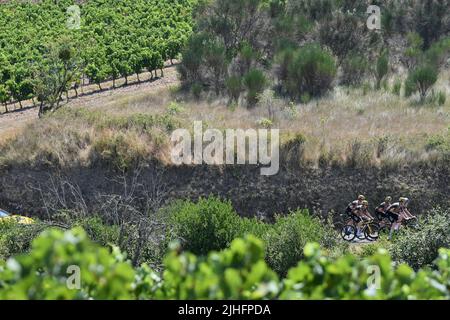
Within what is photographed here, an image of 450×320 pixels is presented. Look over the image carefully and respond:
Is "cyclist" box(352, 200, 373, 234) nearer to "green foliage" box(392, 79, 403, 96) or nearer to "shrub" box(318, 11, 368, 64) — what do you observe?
"green foliage" box(392, 79, 403, 96)

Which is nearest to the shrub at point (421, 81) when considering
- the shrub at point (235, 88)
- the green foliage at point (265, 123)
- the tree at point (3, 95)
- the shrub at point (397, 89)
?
the shrub at point (397, 89)

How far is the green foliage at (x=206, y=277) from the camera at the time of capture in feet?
16.1

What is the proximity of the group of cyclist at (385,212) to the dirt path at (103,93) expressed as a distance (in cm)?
1457

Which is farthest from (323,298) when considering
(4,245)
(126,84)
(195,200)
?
(126,84)

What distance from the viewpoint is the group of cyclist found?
1805cm

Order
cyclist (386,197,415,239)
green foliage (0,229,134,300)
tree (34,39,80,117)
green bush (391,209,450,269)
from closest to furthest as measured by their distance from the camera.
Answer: green foliage (0,229,134,300) < green bush (391,209,450,269) < cyclist (386,197,415,239) < tree (34,39,80,117)

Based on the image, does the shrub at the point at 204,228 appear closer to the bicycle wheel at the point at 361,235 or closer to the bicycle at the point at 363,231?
the bicycle at the point at 363,231

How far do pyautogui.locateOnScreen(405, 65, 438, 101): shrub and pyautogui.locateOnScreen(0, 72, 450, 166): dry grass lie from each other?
525mm

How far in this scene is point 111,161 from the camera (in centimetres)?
2256

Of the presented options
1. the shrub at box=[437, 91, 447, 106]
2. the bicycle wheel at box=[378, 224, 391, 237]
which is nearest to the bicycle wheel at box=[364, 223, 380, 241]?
the bicycle wheel at box=[378, 224, 391, 237]

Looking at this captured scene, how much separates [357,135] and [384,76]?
279 inches

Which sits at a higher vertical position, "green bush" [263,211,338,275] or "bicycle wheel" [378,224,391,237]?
"green bush" [263,211,338,275]

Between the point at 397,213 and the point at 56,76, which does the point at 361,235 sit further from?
the point at 56,76
